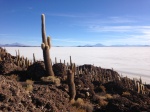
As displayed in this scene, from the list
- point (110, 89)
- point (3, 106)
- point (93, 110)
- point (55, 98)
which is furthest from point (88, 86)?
point (3, 106)

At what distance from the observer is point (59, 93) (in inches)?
565

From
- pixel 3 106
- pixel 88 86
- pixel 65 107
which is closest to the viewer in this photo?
pixel 3 106

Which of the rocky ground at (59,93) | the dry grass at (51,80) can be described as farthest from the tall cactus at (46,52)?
the dry grass at (51,80)

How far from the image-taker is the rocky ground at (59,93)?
963cm

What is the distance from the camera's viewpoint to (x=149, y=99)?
17391 millimetres

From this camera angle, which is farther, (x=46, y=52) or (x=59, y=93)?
(x=46, y=52)

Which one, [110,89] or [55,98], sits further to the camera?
[110,89]

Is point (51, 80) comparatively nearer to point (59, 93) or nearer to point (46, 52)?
point (46, 52)

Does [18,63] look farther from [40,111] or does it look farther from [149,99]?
[40,111]

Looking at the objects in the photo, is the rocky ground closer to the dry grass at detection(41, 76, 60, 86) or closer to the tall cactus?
the dry grass at detection(41, 76, 60, 86)

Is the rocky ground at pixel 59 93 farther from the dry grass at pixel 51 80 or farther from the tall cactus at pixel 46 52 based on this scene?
the tall cactus at pixel 46 52

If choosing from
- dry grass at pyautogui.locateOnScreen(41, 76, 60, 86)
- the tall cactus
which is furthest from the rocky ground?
the tall cactus

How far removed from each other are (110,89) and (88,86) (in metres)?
2.24

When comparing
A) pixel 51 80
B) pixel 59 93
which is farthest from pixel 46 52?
pixel 59 93
